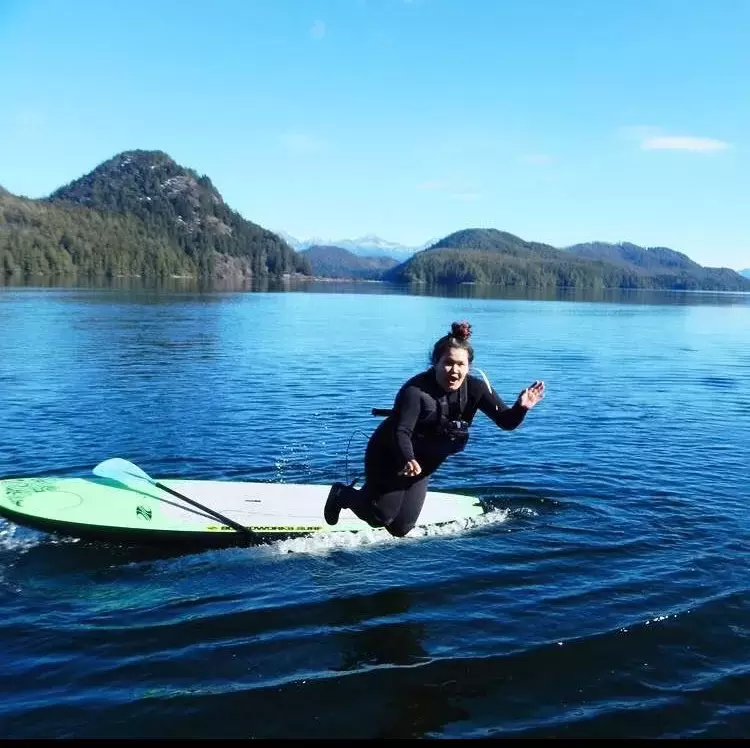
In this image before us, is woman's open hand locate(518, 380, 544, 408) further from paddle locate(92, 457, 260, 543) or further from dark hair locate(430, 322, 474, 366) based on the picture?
paddle locate(92, 457, 260, 543)

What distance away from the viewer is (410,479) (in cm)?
1020

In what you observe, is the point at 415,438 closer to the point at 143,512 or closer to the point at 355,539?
the point at 355,539

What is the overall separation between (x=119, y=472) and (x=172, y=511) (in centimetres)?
160

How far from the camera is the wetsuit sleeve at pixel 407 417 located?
9383mm

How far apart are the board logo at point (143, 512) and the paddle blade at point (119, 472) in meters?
0.91

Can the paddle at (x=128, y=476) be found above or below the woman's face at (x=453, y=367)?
below

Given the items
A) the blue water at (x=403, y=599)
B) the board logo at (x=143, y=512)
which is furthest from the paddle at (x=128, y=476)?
the blue water at (x=403, y=599)

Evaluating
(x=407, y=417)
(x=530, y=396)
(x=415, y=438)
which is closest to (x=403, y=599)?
(x=415, y=438)

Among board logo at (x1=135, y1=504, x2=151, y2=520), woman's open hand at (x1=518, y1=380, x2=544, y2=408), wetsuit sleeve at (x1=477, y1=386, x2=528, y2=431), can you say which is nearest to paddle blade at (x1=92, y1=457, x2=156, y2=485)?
board logo at (x1=135, y1=504, x2=151, y2=520)

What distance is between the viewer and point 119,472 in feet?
44.5

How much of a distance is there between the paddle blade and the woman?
489 centimetres

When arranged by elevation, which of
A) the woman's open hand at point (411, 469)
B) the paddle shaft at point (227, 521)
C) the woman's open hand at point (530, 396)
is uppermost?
the woman's open hand at point (530, 396)

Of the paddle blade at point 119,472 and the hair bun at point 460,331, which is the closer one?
the hair bun at point 460,331

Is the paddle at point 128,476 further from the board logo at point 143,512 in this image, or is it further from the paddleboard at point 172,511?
the board logo at point 143,512
